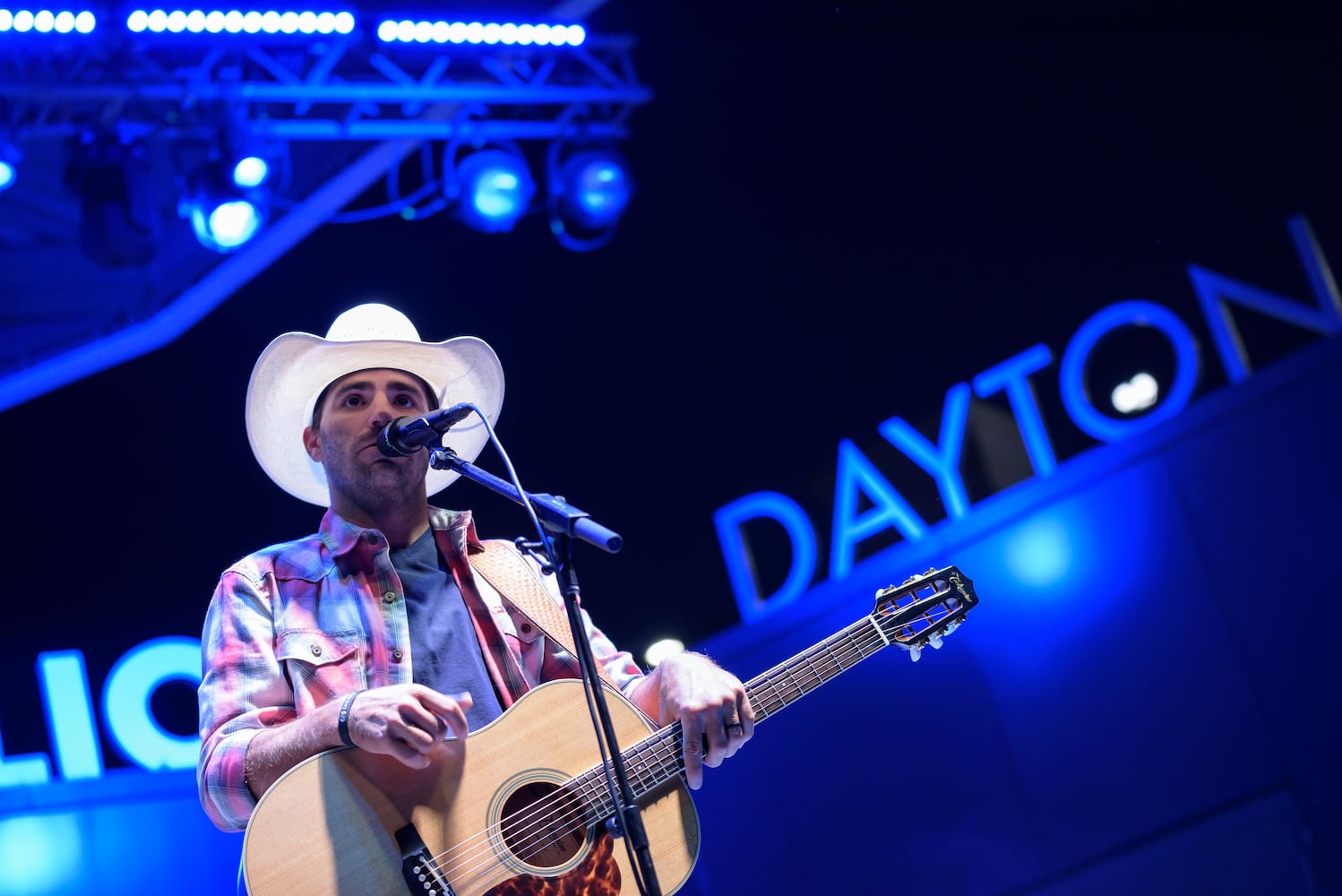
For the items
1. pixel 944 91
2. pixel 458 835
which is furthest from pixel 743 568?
pixel 458 835

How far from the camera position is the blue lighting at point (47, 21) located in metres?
4.29

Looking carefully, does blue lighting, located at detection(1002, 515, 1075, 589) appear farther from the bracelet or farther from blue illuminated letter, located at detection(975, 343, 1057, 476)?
the bracelet

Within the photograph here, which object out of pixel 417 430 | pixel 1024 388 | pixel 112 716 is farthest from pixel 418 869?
pixel 1024 388

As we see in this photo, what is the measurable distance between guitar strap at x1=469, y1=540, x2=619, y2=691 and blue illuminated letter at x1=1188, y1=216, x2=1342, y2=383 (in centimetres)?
436

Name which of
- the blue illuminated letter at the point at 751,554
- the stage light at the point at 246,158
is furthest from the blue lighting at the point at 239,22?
the blue illuminated letter at the point at 751,554

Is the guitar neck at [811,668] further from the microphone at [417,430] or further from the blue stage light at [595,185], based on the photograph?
the blue stage light at [595,185]

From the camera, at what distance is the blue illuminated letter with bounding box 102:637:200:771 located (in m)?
4.75

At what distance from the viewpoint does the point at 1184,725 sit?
18.2 ft

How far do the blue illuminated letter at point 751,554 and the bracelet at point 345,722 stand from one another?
152 inches

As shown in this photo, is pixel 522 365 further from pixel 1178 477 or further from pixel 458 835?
pixel 458 835

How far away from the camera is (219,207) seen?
475 cm

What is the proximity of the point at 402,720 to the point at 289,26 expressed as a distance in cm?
347

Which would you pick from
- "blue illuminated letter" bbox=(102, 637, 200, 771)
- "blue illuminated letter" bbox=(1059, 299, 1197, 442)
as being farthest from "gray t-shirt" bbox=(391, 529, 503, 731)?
"blue illuminated letter" bbox=(1059, 299, 1197, 442)

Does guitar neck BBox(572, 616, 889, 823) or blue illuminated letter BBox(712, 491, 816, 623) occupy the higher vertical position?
blue illuminated letter BBox(712, 491, 816, 623)
